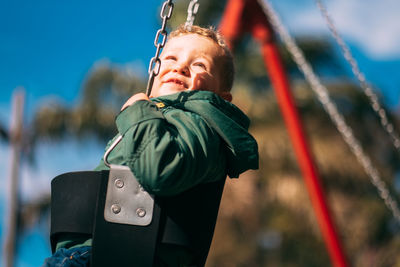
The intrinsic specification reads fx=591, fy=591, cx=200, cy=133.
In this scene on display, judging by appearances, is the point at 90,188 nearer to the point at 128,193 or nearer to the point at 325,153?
the point at 128,193

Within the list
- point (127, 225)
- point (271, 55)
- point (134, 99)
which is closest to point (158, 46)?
point (134, 99)

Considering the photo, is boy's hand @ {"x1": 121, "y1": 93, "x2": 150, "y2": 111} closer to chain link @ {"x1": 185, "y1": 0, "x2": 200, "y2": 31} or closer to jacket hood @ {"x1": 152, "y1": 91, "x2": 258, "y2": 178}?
jacket hood @ {"x1": 152, "y1": 91, "x2": 258, "y2": 178}

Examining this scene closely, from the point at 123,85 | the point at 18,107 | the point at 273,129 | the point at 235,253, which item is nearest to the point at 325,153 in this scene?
the point at 273,129

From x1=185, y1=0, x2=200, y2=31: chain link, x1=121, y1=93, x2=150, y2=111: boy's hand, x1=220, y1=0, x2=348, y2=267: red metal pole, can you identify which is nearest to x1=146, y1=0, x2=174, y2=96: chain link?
x1=121, y1=93, x2=150, y2=111: boy's hand

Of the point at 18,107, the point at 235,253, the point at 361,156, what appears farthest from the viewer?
the point at 18,107

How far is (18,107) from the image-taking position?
12.5m

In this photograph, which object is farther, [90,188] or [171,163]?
[90,188]

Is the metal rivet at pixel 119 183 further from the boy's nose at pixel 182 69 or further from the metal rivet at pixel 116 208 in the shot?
the boy's nose at pixel 182 69

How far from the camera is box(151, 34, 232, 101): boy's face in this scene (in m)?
1.90

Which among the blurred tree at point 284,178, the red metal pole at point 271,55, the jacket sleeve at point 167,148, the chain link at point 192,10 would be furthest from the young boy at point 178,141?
the blurred tree at point 284,178

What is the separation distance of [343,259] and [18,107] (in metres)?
9.36

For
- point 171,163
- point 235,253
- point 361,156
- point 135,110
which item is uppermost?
point 361,156

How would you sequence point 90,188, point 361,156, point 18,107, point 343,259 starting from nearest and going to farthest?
point 90,188 < point 361,156 < point 343,259 < point 18,107

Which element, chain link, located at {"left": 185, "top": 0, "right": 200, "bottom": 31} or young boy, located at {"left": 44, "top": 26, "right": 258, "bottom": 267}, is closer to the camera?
young boy, located at {"left": 44, "top": 26, "right": 258, "bottom": 267}
